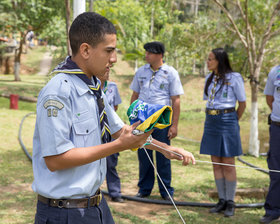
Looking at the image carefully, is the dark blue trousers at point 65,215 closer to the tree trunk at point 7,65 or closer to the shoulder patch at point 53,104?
the shoulder patch at point 53,104

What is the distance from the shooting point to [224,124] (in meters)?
4.63

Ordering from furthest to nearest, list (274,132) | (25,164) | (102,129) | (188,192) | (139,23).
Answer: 1. (139,23)
2. (25,164)
3. (188,192)
4. (274,132)
5. (102,129)

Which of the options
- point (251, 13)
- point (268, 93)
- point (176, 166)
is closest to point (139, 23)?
point (251, 13)

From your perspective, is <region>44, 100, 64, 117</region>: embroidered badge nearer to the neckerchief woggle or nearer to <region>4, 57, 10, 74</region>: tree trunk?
the neckerchief woggle

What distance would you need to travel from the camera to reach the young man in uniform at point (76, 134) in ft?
5.69

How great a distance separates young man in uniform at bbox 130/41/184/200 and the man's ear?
325 cm

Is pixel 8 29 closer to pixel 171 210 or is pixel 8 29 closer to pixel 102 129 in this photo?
pixel 171 210

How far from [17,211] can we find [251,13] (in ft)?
28.3

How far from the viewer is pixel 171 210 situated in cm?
476

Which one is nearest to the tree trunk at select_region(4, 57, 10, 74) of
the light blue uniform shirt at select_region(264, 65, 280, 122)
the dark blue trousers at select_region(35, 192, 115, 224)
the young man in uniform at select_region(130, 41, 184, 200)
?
the young man in uniform at select_region(130, 41, 184, 200)

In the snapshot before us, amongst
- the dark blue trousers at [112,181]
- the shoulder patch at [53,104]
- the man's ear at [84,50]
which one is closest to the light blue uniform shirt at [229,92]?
the dark blue trousers at [112,181]

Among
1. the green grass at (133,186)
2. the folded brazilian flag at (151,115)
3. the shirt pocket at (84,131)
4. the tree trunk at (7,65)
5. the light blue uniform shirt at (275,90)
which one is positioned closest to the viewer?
the folded brazilian flag at (151,115)

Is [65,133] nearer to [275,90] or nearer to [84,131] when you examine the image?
[84,131]

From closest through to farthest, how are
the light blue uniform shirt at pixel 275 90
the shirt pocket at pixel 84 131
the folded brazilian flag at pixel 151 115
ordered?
the folded brazilian flag at pixel 151 115, the shirt pocket at pixel 84 131, the light blue uniform shirt at pixel 275 90
